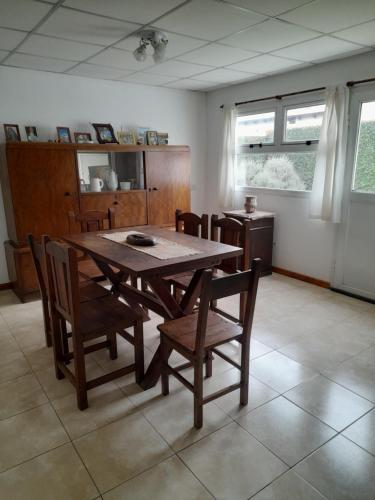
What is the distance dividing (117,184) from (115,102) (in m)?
1.05

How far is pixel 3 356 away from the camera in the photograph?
2.62 m

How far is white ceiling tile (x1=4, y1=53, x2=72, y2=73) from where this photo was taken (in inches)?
129

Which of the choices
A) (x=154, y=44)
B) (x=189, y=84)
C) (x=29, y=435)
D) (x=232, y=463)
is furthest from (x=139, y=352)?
(x=189, y=84)

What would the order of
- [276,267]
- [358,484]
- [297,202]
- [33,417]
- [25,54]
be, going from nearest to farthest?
[358,484] < [33,417] < [25,54] < [297,202] < [276,267]

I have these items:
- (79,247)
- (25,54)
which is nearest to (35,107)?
(25,54)

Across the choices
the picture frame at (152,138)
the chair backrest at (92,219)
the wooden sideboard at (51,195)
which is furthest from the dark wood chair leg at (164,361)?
the picture frame at (152,138)

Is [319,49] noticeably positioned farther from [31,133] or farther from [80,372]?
[80,372]

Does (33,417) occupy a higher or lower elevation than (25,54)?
lower

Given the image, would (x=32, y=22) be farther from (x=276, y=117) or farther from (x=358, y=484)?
(x=358, y=484)

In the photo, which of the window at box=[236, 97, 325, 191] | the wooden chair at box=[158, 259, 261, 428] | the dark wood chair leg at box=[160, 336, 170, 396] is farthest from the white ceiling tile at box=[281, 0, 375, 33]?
the dark wood chair leg at box=[160, 336, 170, 396]

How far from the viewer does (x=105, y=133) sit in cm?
417

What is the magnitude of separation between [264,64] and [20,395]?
3697 mm

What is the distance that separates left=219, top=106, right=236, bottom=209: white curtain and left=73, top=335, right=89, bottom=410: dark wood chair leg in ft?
11.3

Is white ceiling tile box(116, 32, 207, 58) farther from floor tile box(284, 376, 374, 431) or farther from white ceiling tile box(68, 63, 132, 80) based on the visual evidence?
floor tile box(284, 376, 374, 431)
